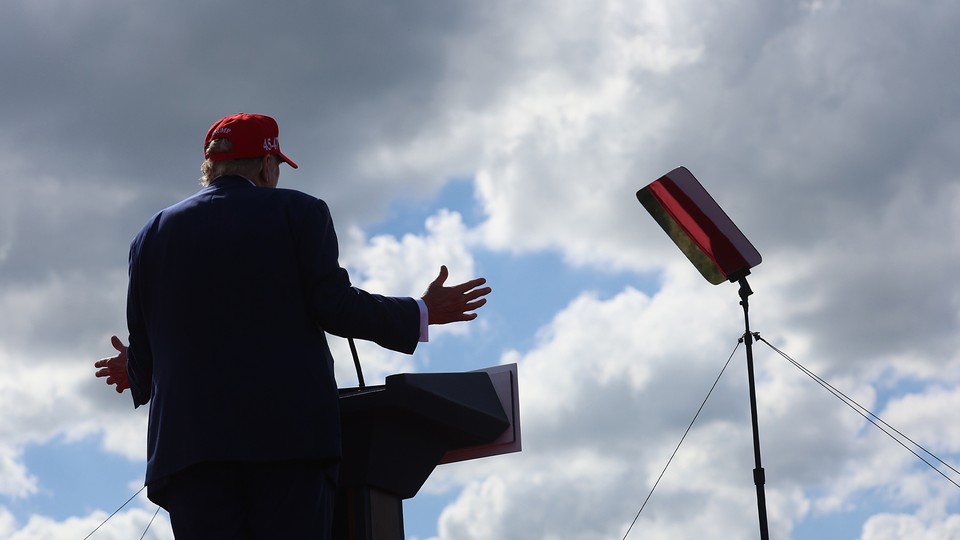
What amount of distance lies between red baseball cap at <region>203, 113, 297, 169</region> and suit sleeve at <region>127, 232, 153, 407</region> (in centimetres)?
23

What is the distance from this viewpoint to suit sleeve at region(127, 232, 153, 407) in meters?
2.00

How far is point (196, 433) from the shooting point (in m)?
1.76

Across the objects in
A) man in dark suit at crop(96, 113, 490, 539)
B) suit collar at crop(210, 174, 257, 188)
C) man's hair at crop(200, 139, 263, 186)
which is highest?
man's hair at crop(200, 139, 263, 186)

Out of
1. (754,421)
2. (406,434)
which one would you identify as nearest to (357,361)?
(406,434)

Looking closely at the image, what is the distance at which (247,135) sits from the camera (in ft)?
6.52

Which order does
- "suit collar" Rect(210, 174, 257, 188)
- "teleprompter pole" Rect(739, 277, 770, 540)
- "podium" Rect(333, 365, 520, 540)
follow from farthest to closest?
"teleprompter pole" Rect(739, 277, 770, 540) → "podium" Rect(333, 365, 520, 540) → "suit collar" Rect(210, 174, 257, 188)

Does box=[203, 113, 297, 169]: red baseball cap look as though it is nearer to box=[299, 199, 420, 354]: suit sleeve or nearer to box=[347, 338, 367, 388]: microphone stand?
box=[299, 199, 420, 354]: suit sleeve

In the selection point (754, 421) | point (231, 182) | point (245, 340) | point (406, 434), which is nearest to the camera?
point (245, 340)

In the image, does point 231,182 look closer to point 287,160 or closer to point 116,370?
point 287,160

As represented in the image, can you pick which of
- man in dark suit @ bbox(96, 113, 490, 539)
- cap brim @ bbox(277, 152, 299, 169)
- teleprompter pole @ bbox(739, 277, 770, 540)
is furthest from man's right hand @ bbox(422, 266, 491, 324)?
teleprompter pole @ bbox(739, 277, 770, 540)

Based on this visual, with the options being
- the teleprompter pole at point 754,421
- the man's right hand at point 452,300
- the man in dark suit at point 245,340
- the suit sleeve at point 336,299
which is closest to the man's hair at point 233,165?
the man in dark suit at point 245,340

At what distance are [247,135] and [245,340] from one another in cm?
40

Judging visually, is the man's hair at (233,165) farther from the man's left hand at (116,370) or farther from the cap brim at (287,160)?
the man's left hand at (116,370)

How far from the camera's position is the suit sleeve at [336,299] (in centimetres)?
184
